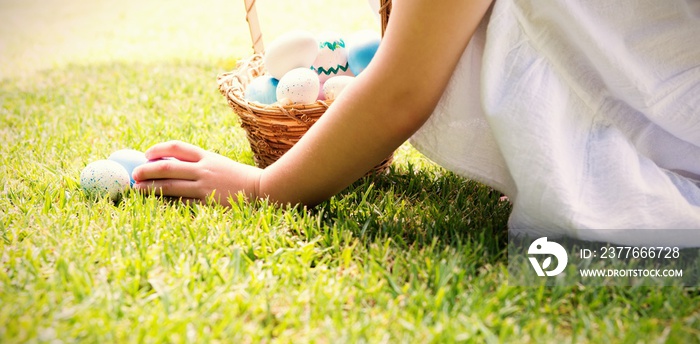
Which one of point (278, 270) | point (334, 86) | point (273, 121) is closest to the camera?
point (278, 270)

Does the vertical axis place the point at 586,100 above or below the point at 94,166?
above

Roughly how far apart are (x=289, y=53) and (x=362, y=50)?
0.18 metres

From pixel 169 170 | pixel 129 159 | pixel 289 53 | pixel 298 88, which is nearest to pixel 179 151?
pixel 169 170

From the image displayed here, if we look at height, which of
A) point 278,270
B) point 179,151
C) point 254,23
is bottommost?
point 278,270

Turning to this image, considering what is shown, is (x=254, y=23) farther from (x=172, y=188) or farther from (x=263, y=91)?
(x=172, y=188)

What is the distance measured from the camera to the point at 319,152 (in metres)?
1.18

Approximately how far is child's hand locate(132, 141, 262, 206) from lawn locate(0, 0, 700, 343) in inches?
1.5

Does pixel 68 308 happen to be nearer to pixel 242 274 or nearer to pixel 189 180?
pixel 242 274

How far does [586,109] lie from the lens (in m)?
1.14

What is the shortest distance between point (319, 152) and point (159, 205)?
36cm

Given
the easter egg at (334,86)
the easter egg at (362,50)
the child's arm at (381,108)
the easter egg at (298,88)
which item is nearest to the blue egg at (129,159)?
the child's arm at (381,108)

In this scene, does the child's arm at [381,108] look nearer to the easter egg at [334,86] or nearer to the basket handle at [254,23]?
the easter egg at [334,86]

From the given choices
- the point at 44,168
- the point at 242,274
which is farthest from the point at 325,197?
the point at 44,168

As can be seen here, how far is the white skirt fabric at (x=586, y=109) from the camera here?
108 centimetres
